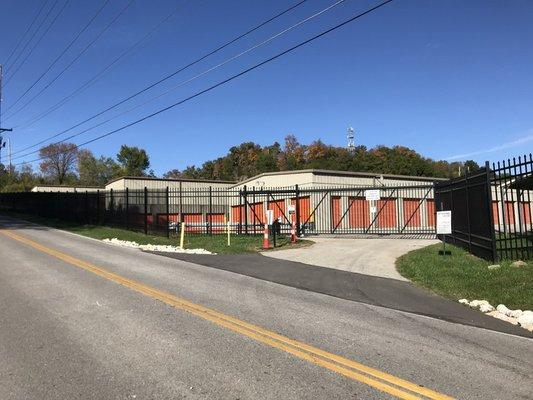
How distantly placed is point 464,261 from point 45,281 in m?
10.1

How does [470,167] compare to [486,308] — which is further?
[470,167]

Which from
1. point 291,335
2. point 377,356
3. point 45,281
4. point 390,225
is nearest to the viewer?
point 377,356

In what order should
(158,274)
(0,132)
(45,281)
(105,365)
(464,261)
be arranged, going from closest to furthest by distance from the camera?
1. (105,365)
2. (45,281)
3. (158,274)
4. (464,261)
5. (0,132)

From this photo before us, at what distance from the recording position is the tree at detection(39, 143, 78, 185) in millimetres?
110562

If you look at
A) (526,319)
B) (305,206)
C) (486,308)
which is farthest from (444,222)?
(305,206)

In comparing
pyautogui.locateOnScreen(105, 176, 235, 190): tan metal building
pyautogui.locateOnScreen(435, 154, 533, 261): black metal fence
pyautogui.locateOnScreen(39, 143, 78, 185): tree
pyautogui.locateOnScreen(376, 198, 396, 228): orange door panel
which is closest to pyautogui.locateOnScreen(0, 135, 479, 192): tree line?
pyautogui.locateOnScreen(39, 143, 78, 185): tree

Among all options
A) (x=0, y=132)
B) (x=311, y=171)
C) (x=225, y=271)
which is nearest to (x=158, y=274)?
(x=225, y=271)

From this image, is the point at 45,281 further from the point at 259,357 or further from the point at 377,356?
the point at 377,356

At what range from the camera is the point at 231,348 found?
6.16m

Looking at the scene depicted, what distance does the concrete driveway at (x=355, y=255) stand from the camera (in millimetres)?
13470

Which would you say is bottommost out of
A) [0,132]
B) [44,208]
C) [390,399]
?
[390,399]

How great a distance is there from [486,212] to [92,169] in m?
111

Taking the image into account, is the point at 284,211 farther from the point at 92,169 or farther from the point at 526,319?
the point at 92,169

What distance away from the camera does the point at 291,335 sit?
6832 mm
